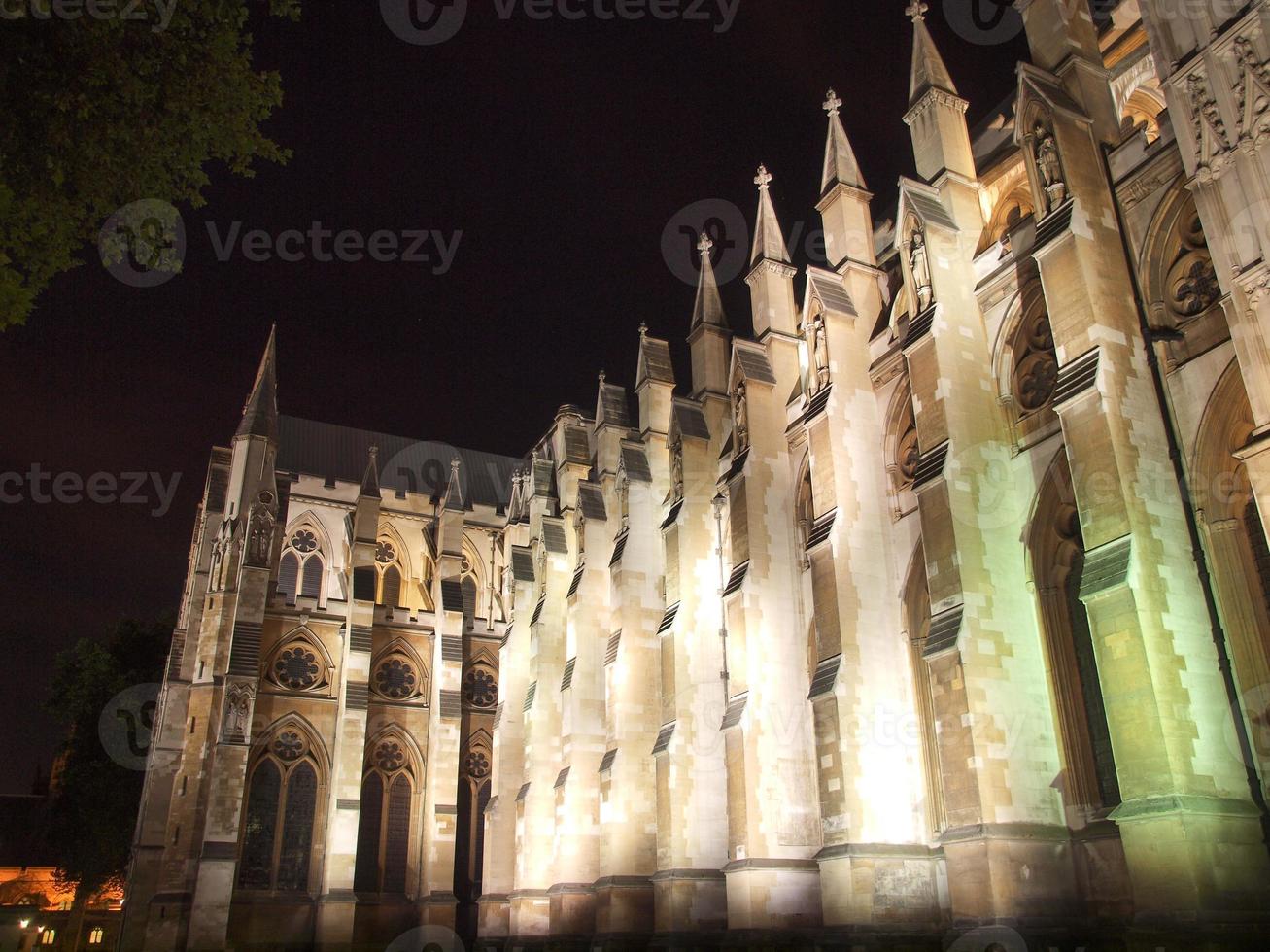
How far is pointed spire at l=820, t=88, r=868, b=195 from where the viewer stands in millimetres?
20641

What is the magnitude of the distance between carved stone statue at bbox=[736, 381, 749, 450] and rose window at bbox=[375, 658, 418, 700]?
51.2 ft

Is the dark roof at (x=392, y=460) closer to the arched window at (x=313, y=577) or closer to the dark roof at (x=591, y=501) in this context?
the arched window at (x=313, y=577)

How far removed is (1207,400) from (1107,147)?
4.68 meters

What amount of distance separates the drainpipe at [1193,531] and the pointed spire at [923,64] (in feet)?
15.3

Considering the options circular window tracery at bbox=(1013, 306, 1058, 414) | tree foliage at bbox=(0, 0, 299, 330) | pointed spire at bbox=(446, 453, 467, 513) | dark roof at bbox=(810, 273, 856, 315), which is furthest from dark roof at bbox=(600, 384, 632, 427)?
tree foliage at bbox=(0, 0, 299, 330)

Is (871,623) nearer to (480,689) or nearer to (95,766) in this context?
(480,689)

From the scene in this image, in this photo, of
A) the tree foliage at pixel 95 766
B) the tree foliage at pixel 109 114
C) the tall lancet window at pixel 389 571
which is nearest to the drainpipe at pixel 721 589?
the tree foliage at pixel 109 114

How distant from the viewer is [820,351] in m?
18.6

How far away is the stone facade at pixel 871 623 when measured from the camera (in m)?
11.8

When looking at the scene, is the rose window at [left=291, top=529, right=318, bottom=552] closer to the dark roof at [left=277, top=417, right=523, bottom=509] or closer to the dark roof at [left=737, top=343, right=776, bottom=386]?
the dark roof at [left=277, top=417, right=523, bottom=509]

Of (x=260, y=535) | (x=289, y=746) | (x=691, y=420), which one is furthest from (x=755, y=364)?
(x=289, y=746)

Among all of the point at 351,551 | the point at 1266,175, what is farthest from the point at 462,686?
the point at 1266,175

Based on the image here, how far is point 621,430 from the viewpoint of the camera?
28.6 meters

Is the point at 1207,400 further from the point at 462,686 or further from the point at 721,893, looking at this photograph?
the point at 462,686
